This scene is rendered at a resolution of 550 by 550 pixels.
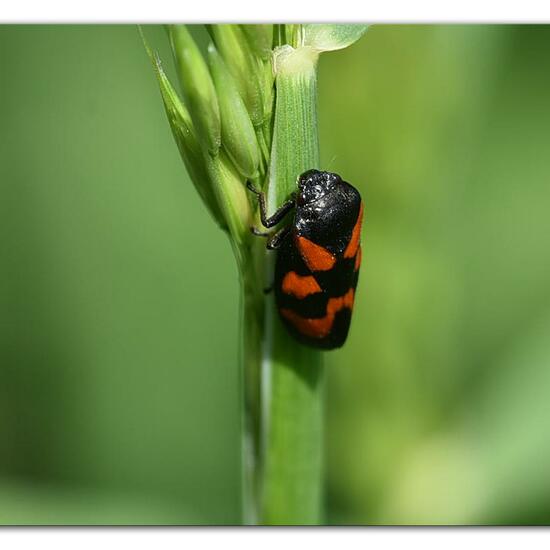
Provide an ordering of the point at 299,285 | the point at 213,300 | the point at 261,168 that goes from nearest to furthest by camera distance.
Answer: the point at 261,168
the point at 299,285
the point at 213,300

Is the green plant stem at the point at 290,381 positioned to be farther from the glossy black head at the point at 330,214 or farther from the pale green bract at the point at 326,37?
the glossy black head at the point at 330,214

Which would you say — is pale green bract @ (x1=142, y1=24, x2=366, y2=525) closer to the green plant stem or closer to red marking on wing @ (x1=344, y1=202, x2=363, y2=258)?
the green plant stem

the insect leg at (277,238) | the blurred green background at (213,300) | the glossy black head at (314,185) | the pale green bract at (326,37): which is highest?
the pale green bract at (326,37)

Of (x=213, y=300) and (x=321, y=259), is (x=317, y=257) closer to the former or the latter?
(x=321, y=259)

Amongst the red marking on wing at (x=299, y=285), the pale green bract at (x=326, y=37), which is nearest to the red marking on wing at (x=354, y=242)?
the red marking on wing at (x=299, y=285)

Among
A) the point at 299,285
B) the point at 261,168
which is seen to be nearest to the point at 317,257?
the point at 299,285

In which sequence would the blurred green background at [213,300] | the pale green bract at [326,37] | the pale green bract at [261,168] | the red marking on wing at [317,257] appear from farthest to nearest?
the blurred green background at [213,300]
the red marking on wing at [317,257]
the pale green bract at [326,37]
the pale green bract at [261,168]
